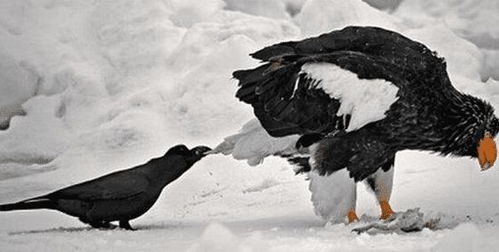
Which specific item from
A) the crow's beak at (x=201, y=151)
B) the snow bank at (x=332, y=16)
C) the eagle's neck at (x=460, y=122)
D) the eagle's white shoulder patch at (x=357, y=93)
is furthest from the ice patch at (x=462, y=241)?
the snow bank at (x=332, y=16)

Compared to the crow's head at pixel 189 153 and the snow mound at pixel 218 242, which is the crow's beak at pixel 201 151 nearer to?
the crow's head at pixel 189 153

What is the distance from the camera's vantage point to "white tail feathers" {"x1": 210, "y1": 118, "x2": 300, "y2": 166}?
409 centimetres

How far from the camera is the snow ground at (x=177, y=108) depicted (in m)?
4.23

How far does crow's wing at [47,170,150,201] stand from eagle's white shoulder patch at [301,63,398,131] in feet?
3.23

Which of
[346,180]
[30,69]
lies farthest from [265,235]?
[30,69]

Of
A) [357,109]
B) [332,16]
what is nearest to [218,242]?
[357,109]

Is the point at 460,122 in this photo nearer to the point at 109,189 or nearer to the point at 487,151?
the point at 487,151

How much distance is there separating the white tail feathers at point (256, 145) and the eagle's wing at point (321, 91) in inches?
7.5

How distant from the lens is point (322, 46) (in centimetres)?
400

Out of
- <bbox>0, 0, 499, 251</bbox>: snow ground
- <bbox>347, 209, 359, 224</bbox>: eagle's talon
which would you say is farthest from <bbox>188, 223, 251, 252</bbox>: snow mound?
<bbox>347, 209, 359, 224</bbox>: eagle's talon

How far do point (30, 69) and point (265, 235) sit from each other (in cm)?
443

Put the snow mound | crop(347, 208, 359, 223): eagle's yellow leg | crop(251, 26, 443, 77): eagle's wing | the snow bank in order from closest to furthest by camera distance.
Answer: the snow mound, crop(251, 26, 443, 77): eagle's wing, crop(347, 208, 359, 223): eagle's yellow leg, the snow bank

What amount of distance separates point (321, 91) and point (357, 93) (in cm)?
17

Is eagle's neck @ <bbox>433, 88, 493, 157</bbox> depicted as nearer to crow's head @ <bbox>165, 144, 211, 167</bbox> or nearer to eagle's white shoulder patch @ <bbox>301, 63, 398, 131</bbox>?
eagle's white shoulder patch @ <bbox>301, 63, 398, 131</bbox>
